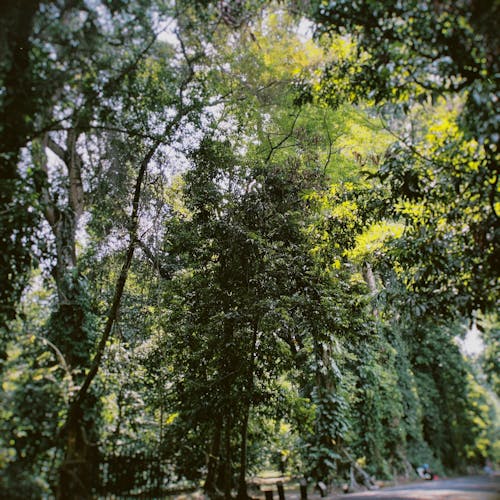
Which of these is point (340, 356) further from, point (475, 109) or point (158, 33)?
point (158, 33)

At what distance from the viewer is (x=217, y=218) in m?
9.09

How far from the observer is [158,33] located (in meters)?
6.83

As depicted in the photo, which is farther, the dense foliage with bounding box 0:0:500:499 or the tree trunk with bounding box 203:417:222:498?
the tree trunk with bounding box 203:417:222:498

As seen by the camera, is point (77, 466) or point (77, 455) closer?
point (77, 466)

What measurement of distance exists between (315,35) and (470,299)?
408 cm

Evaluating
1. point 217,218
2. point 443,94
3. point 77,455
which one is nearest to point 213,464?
point 77,455

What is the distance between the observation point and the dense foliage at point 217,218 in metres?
5.04

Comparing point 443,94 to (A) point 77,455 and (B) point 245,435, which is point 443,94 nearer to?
(B) point 245,435

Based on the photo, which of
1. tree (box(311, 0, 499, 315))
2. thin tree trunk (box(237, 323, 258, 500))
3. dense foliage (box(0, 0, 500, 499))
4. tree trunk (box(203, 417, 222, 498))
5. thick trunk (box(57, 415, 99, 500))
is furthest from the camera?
tree trunk (box(203, 417, 222, 498))

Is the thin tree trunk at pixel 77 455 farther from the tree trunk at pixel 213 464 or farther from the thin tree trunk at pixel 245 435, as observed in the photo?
the thin tree trunk at pixel 245 435

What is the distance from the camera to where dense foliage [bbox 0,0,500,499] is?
16.5 ft

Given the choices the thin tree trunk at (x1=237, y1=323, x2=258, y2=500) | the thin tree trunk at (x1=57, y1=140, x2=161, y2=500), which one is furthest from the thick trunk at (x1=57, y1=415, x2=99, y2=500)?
the thin tree trunk at (x1=237, y1=323, x2=258, y2=500)

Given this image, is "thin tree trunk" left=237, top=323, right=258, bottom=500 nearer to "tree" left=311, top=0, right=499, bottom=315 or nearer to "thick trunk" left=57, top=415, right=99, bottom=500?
"thick trunk" left=57, top=415, right=99, bottom=500

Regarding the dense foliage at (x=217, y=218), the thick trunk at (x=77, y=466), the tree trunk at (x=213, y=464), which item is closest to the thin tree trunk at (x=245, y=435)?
the dense foliage at (x=217, y=218)
